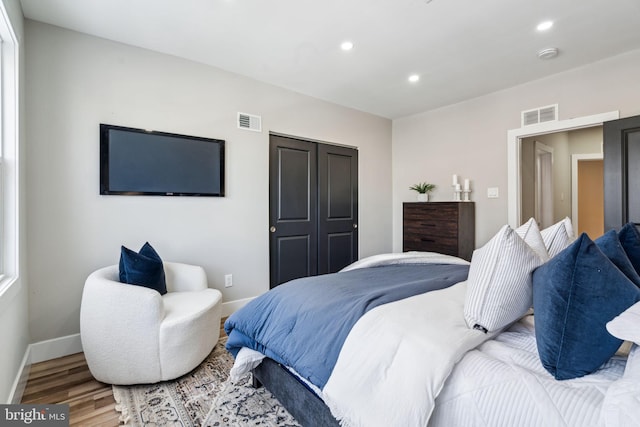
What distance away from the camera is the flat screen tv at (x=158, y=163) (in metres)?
2.57

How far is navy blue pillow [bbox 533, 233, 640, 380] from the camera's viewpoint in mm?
847

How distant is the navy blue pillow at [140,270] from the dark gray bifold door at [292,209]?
1410 millimetres

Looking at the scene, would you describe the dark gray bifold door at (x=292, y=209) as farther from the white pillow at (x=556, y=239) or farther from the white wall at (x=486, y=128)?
the white pillow at (x=556, y=239)

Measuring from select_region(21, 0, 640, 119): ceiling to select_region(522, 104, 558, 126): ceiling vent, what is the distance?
34 centimetres

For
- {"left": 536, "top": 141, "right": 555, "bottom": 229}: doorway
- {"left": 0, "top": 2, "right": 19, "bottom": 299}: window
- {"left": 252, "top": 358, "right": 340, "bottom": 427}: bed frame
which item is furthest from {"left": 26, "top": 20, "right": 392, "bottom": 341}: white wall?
{"left": 536, "top": 141, "right": 555, "bottom": 229}: doorway

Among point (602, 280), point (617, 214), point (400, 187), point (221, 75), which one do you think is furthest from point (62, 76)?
point (617, 214)

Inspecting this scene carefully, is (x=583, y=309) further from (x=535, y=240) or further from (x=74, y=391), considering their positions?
(x=74, y=391)

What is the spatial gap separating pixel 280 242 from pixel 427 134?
2.55m

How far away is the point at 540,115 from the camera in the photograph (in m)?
3.38

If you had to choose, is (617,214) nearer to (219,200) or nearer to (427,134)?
(427,134)

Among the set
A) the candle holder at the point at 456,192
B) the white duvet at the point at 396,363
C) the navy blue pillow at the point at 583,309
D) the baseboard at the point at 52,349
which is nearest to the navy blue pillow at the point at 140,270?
the baseboard at the point at 52,349

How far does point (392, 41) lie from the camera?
2.63 metres

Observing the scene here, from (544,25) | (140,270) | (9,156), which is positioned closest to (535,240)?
(544,25)

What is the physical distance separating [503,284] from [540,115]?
3144 mm
